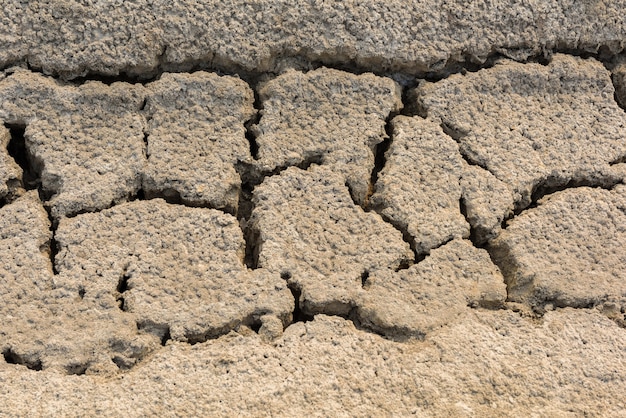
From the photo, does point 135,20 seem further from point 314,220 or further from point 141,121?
point 314,220

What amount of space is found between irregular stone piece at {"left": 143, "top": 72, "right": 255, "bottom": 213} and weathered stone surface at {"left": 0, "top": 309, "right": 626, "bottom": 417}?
0.98 ft

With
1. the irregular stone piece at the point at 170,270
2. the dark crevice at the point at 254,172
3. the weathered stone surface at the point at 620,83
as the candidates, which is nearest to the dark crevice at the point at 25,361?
the irregular stone piece at the point at 170,270

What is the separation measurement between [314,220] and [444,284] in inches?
10.7

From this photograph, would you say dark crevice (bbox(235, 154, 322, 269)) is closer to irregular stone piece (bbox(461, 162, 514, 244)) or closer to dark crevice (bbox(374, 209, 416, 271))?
dark crevice (bbox(374, 209, 416, 271))

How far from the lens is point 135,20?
169 centimetres

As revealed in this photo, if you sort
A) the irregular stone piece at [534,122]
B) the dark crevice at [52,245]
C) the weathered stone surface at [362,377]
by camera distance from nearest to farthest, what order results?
the weathered stone surface at [362,377]
the dark crevice at [52,245]
the irregular stone piece at [534,122]

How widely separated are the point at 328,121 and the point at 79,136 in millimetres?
486

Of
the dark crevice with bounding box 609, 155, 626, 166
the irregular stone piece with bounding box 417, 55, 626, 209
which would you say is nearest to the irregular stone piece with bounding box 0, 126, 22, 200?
the irregular stone piece with bounding box 417, 55, 626, 209

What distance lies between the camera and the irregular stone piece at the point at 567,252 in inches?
64.4

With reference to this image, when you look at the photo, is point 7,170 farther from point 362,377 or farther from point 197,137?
point 362,377

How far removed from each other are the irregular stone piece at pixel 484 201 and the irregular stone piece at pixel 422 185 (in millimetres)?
20

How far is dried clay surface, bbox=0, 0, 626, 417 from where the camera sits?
1.47m

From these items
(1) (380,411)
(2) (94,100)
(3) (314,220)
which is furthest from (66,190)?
(1) (380,411)

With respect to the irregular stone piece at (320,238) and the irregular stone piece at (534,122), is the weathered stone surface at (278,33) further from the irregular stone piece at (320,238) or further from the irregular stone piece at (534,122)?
the irregular stone piece at (320,238)
